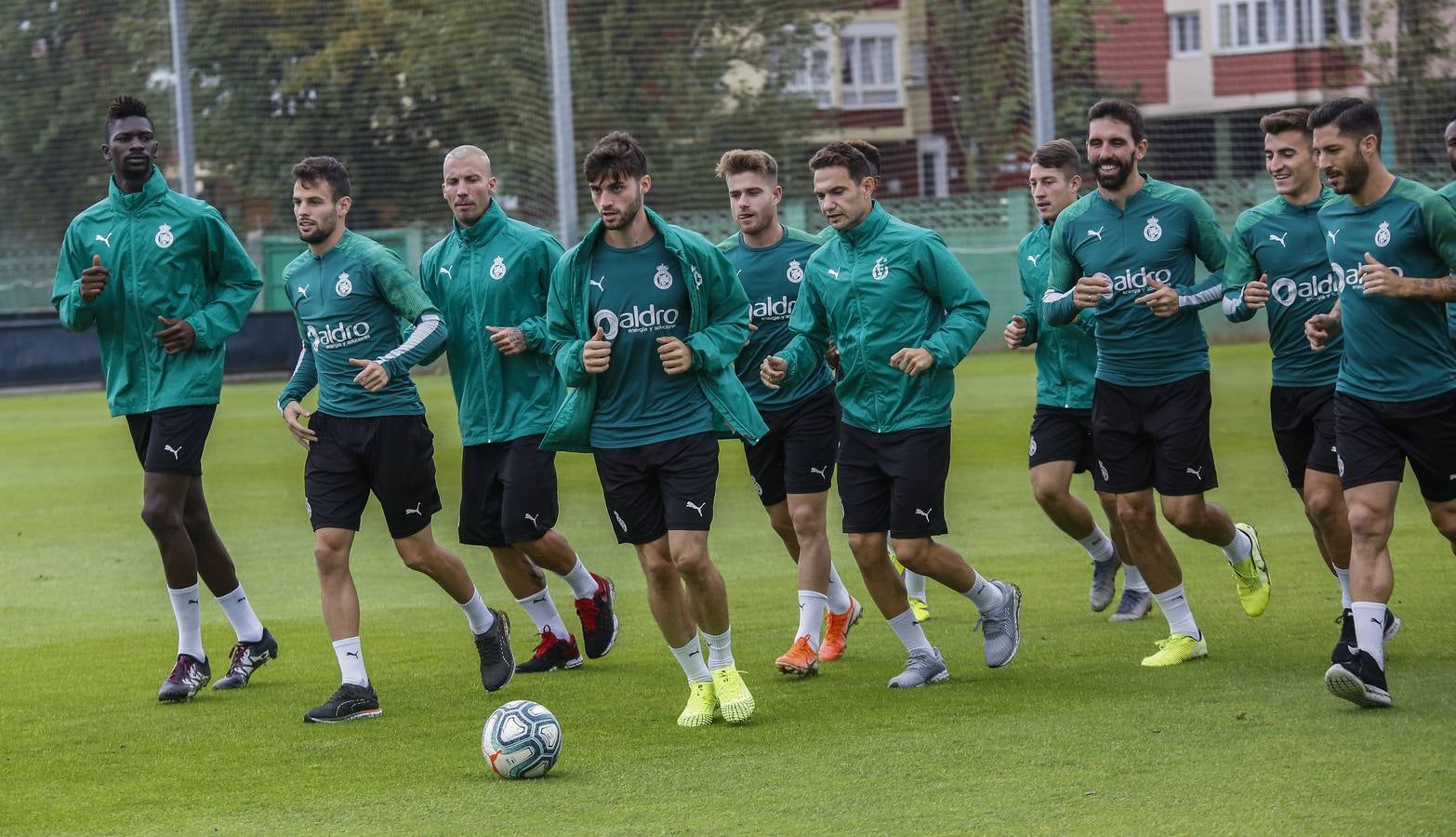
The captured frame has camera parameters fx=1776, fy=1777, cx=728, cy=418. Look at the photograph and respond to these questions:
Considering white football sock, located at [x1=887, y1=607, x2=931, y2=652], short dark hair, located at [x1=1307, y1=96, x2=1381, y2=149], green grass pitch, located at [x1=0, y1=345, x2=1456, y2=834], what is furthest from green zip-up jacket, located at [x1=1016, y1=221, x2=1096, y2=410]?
short dark hair, located at [x1=1307, y1=96, x2=1381, y2=149]

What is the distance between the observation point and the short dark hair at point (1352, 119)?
22.4 feet

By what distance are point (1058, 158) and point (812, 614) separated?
109 inches

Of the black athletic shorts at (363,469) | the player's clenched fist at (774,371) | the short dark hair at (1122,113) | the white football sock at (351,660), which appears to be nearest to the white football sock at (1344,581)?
the short dark hair at (1122,113)

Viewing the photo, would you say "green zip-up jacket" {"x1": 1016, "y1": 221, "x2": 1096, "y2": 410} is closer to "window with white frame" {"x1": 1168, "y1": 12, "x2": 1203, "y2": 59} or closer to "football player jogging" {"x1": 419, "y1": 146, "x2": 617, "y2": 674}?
"football player jogging" {"x1": 419, "y1": 146, "x2": 617, "y2": 674}

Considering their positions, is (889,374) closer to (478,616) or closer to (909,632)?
(909,632)

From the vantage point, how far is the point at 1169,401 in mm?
8000

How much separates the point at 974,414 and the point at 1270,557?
10.3 metres

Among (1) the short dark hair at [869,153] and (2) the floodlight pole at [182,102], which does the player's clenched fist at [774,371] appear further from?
(2) the floodlight pole at [182,102]

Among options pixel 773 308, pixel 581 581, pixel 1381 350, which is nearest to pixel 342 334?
pixel 581 581

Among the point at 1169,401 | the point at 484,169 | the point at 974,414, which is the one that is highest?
the point at 484,169

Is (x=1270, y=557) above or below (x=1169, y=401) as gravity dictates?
below

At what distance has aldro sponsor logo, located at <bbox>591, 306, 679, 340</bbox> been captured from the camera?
23.4 ft

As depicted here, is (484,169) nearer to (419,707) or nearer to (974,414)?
(419,707)

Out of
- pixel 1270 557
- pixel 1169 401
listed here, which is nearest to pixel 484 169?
pixel 1169 401
